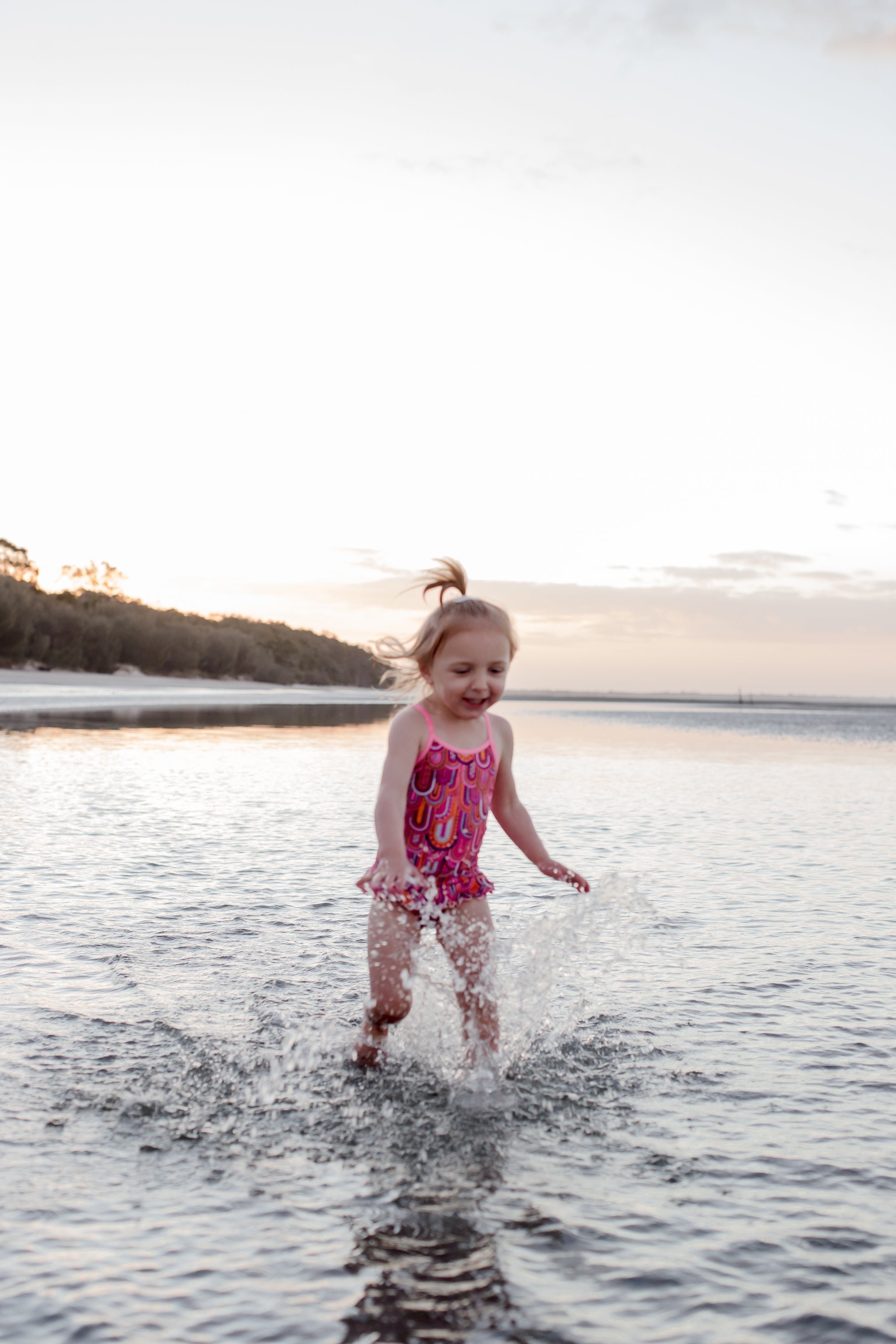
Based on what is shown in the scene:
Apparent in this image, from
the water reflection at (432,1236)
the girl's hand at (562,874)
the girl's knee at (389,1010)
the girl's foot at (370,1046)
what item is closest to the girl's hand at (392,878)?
the girl's knee at (389,1010)

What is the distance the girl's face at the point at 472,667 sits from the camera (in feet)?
12.6

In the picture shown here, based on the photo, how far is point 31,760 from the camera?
13.9 m

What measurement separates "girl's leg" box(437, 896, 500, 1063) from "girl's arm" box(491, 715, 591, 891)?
0.41 m

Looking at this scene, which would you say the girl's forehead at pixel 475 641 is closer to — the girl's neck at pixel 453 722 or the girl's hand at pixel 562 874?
the girl's neck at pixel 453 722

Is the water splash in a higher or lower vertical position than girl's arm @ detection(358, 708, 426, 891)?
lower

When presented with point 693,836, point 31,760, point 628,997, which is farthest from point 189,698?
point 628,997

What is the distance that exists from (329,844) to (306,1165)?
601 cm

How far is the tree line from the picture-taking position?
58438mm

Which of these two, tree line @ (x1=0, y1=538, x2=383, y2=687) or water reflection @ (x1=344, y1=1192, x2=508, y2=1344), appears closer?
water reflection @ (x1=344, y1=1192, x2=508, y2=1344)

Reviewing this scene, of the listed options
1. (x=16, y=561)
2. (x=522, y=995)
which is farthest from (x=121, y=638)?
(x=522, y=995)

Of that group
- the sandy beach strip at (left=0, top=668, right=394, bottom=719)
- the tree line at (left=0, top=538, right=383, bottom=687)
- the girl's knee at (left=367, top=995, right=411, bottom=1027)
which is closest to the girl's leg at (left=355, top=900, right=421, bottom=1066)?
the girl's knee at (left=367, top=995, right=411, bottom=1027)

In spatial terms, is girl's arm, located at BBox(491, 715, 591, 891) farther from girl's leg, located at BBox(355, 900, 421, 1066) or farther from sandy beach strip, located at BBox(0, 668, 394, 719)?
sandy beach strip, located at BBox(0, 668, 394, 719)

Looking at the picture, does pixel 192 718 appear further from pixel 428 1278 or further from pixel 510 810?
pixel 428 1278

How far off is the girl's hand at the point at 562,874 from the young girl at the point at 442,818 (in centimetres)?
4
